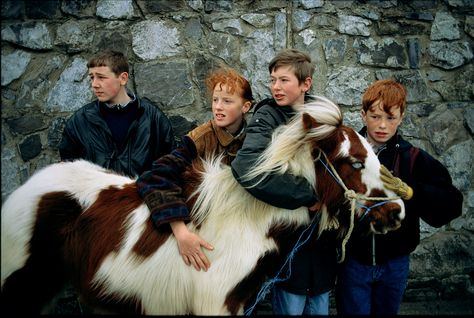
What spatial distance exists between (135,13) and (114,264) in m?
2.01

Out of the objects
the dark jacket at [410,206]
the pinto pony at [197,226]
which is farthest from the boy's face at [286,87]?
the dark jacket at [410,206]

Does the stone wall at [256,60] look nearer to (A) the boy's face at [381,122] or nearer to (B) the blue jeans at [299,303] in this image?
(A) the boy's face at [381,122]

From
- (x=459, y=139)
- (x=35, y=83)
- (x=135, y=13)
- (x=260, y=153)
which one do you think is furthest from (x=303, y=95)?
(x=35, y=83)

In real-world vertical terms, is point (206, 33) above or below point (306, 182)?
above

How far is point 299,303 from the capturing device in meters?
2.29

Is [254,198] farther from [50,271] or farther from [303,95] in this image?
[50,271]

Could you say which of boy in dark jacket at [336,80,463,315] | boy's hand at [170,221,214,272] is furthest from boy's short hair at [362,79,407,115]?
boy's hand at [170,221,214,272]

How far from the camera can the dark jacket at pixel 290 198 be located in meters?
1.99

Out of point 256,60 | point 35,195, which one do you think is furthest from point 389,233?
point 35,195

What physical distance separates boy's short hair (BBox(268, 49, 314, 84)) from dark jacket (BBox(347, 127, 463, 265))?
628 mm

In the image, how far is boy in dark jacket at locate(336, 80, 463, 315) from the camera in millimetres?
2322

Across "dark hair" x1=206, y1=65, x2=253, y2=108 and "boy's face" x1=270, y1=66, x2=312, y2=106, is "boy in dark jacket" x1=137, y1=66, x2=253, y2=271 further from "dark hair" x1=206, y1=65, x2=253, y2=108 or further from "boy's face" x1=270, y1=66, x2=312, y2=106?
"boy's face" x1=270, y1=66, x2=312, y2=106

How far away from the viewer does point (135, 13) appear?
3229 mm

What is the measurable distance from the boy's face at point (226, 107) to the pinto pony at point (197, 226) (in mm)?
323
